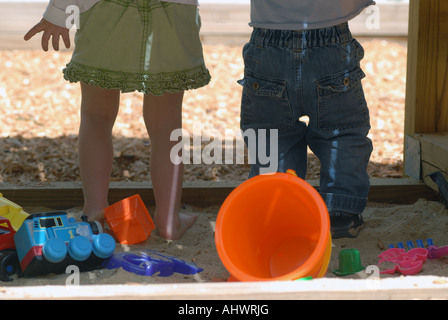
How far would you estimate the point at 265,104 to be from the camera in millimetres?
2098

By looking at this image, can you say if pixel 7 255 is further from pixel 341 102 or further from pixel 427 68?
pixel 427 68

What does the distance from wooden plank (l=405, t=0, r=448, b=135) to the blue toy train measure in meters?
1.37

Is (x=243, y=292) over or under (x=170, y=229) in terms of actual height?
over

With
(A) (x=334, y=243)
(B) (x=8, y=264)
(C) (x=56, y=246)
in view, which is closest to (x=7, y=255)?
(B) (x=8, y=264)

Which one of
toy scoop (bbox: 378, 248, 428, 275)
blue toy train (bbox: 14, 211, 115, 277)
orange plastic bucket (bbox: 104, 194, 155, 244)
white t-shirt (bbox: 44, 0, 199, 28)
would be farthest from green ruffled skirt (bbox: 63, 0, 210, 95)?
toy scoop (bbox: 378, 248, 428, 275)

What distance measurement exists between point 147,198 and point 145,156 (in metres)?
0.69

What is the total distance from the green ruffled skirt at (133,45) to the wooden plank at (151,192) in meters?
0.58

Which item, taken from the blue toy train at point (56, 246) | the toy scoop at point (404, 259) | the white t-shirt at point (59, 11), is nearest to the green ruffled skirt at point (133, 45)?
the white t-shirt at point (59, 11)

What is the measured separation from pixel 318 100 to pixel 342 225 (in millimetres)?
412

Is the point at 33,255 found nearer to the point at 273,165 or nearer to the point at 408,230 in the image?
the point at 273,165

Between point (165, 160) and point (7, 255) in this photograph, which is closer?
point (7, 255)

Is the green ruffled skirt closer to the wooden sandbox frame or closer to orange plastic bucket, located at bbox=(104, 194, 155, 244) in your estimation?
orange plastic bucket, located at bbox=(104, 194, 155, 244)

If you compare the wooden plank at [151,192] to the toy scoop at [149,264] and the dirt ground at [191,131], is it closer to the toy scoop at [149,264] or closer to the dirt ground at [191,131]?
the dirt ground at [191,131]
